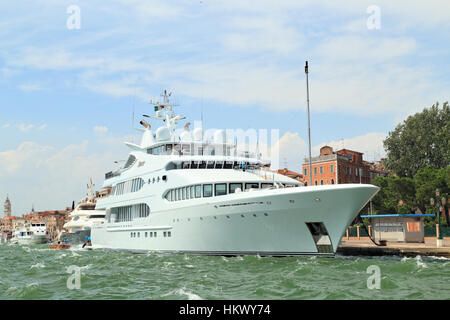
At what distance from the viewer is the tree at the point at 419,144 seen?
65000 millimetres

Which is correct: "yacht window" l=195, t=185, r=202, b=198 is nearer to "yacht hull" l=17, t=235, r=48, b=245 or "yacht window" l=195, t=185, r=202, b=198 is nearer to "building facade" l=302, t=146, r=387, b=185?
"building facade" l=302, t=146, r=387, b=185

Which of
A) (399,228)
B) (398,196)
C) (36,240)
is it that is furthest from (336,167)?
(36,240)

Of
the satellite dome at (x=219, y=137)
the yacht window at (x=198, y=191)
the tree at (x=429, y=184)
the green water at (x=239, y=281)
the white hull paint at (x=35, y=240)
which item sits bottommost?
the white hull paint at (x=35, y=240)

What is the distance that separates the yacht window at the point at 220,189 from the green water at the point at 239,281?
4100 millimetres

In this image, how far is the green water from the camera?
14719 mm

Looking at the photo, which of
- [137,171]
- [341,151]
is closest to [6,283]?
[137,171]

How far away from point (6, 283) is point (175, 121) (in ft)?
83.5

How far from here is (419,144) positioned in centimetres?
6556

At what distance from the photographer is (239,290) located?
50.8 ft

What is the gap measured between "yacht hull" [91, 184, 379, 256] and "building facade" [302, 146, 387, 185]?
4277 cm

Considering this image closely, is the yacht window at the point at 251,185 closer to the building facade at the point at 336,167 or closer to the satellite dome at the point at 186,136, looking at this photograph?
the satellite dome at the point at 186,136

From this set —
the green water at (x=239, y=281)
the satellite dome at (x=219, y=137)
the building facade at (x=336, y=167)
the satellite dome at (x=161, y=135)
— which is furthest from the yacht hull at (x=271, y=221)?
the building facade at (x=336, y=167)

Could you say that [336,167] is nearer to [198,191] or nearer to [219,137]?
[219,137]
